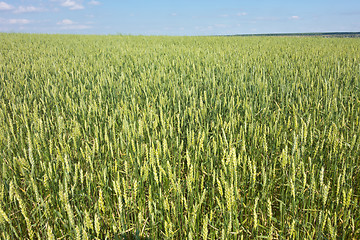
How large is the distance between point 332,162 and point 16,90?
317 centimetres

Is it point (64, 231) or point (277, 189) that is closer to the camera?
point (64, 231)

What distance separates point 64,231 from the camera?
3.73 feet

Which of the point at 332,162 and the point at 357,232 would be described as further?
the point at 332,162

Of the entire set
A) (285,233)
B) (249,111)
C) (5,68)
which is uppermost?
(5,68)

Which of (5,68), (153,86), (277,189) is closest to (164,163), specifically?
(277,189)

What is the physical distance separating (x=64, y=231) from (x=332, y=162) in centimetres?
141

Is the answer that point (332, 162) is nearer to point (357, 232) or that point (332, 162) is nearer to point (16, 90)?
point (357, 232)

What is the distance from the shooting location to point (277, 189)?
141 centimetres

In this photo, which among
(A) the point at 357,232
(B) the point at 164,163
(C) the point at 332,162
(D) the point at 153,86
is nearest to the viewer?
(A) the point at 357,232

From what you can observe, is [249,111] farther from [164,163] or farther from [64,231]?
[64,231]

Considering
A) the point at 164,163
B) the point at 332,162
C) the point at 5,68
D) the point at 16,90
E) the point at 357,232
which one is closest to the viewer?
the point at 357,232

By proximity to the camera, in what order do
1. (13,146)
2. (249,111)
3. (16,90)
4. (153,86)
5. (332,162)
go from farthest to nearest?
(16,90)
(153,86)
(249,111)
(13,146)
(332,162)

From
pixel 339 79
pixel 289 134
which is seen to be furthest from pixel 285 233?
pixel 339 79

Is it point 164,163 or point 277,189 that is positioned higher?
point 164,163
